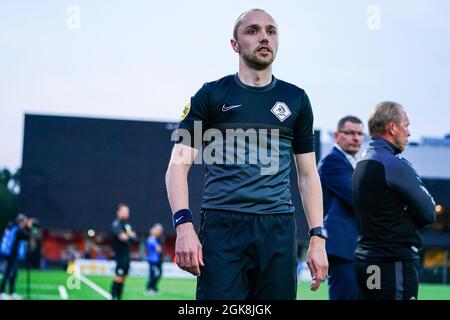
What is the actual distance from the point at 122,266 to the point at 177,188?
11.6m

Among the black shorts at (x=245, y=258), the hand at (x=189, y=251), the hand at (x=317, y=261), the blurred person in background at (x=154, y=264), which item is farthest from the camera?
the blurred person in background at (x=154, y=264)

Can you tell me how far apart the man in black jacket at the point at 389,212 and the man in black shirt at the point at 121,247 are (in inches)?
400

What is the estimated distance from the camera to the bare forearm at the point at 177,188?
358 cm

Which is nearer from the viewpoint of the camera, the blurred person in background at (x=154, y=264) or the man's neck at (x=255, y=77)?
the man's neck at (x=255, y=77)

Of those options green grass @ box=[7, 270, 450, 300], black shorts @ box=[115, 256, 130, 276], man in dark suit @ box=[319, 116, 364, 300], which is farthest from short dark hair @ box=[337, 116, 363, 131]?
green grass @ box=[7, 270, 450, 300]

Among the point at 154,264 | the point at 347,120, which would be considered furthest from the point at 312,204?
the point at 154,264

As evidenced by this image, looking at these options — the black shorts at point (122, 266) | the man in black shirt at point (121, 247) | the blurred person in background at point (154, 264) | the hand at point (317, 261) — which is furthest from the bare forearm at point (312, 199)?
the blurred person in background at point (154, 264)

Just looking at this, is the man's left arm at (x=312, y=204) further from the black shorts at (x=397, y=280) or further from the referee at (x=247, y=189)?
the black shorts at (x=397, y=280)

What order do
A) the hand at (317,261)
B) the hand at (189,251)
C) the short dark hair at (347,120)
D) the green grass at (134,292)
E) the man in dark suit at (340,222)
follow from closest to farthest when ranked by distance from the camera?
1. the hand at (189,251)
2. the hand at (317,261)
3. the man in dark suit at (340,222)
4. the short dark hair at (347,120)
5. the green grass at (134,292)

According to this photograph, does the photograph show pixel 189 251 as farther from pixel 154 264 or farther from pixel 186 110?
pixel 154 264

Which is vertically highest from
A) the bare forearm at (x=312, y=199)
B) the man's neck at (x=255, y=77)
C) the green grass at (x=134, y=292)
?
the man's neck at (x=255, y=77)
